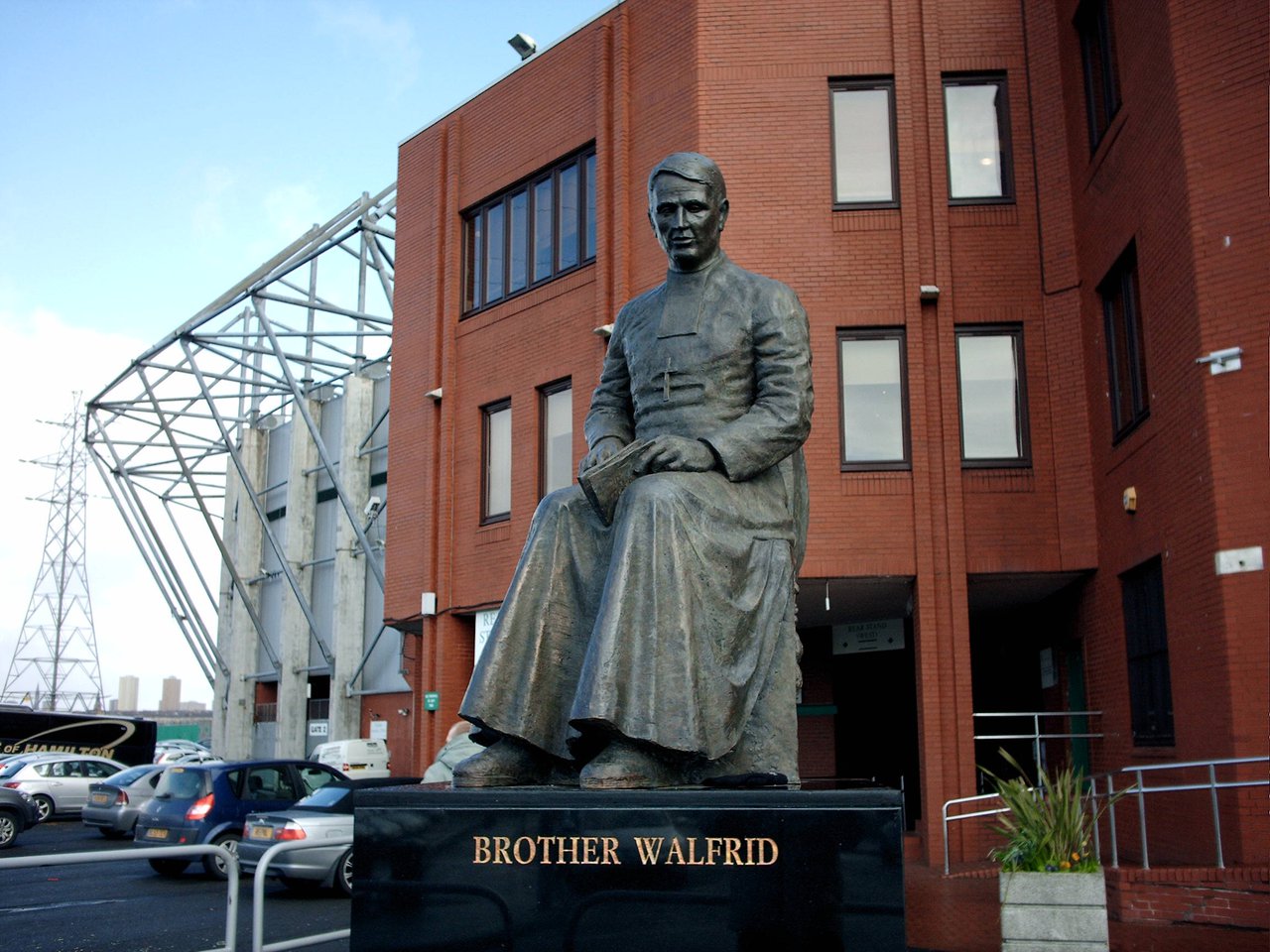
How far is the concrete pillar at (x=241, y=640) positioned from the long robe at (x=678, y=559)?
112 feet

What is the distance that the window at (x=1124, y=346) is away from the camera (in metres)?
14.6

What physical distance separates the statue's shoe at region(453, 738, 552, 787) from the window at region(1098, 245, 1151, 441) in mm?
10970

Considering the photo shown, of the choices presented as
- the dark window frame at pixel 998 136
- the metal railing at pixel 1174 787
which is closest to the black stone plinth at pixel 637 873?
the metal railing at pixel 1174 787

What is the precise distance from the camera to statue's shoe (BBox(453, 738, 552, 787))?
4672mm

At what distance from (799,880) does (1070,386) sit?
538 inches

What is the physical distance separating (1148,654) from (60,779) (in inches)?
890

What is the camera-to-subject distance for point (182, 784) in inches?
703

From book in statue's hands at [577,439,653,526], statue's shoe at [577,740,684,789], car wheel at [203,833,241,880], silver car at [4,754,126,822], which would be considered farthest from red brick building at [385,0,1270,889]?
silver car at [4,754,126,822]

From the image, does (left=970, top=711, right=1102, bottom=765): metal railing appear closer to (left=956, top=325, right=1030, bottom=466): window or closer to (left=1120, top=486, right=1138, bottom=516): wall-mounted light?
(left=1120, top=486, right=1138, bottom=516): wall-mounted light

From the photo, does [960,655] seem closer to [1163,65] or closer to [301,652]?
[1163,65]

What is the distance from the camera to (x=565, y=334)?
20094mm

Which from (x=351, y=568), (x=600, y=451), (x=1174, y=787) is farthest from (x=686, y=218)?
(x=351, y=568)

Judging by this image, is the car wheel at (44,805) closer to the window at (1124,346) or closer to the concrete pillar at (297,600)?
the concrete pillar at (297,600)

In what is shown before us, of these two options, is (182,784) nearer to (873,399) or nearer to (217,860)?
(217,860)
